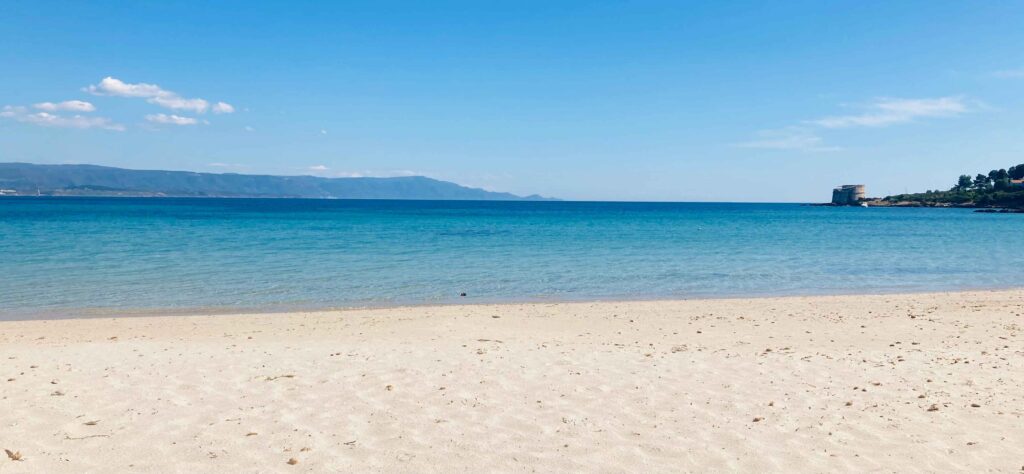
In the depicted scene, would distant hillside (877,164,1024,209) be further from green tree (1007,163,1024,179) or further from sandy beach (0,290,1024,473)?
sandy beach (0,290,1024,473)

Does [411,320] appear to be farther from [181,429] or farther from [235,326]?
[181,429]

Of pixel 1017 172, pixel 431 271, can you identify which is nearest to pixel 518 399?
pixel 431 271

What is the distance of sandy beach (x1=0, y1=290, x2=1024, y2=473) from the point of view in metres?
5.97

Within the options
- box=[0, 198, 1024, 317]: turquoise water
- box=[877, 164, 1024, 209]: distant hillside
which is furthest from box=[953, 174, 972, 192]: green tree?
box=[0, 198, 1024, 317]: turquoise water

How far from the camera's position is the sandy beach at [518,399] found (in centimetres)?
597

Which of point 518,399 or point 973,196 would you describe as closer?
point 518,399

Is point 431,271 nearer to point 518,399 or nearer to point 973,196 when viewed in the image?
point 518,399

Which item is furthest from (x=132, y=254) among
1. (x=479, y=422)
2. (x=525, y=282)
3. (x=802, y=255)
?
(x=802, y=255)

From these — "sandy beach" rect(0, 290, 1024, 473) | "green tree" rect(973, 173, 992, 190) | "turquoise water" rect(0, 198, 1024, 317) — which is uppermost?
"green tree" rect(973, 173, 992, 190)

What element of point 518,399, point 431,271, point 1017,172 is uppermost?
point 1017,172

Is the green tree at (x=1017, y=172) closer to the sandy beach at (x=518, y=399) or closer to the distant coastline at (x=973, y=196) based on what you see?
the distant coastline at (x=973, y=196)

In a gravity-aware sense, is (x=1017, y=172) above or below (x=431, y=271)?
above

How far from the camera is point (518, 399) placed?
7.75m

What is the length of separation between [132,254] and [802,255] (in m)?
31.5
